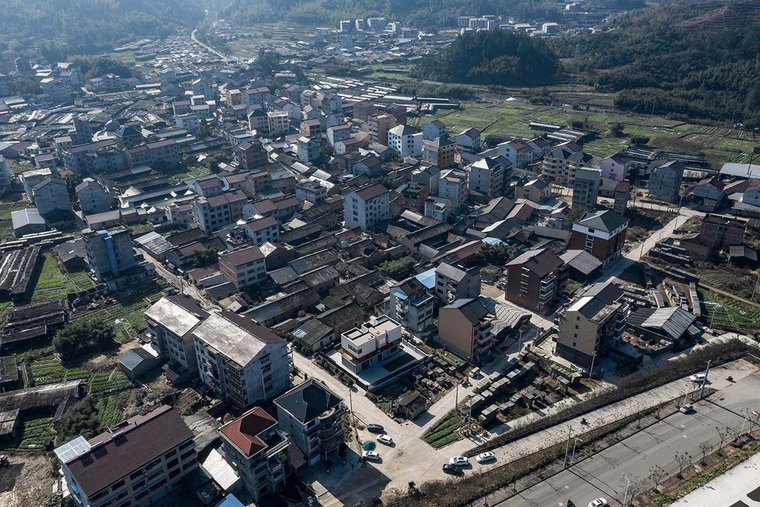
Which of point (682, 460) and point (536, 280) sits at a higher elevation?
point (536, 280)

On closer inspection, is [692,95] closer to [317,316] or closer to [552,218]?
[552,218]

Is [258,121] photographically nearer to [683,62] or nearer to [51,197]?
[51,197]

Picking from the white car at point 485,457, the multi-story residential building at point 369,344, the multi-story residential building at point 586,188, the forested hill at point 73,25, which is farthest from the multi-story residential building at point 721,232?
the forested hill at point 73,25

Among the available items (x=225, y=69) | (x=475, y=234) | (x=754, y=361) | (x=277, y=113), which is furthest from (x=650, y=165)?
(x=225, y=69)

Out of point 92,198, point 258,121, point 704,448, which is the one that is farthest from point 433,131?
point 704,448

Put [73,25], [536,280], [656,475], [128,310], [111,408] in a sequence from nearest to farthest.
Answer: [656,475]
[111,408]
[536,280]
[128,310]
[73,25]

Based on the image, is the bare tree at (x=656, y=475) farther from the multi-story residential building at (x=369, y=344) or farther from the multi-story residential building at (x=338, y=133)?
the multi-story residential building at (x=338, y=133)
